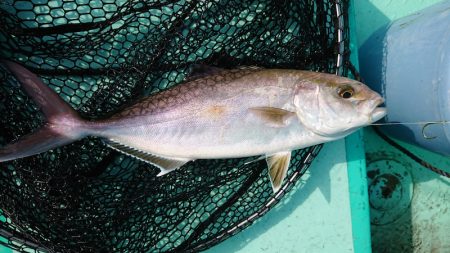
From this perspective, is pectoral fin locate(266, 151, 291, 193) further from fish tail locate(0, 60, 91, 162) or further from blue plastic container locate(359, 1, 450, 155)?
fish tail locate(0, 60, 91, 162)

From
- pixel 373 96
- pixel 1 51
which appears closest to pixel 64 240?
pixel 1 51

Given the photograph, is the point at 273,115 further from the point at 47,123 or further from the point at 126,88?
the point at 47,123

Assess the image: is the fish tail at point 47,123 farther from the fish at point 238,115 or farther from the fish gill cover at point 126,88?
the fish gill cover at point 126,88

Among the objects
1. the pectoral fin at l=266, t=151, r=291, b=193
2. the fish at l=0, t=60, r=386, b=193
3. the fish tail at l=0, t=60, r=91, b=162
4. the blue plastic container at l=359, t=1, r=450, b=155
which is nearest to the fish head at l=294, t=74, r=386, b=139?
the fish at l=0, t=60, r=386, b=193

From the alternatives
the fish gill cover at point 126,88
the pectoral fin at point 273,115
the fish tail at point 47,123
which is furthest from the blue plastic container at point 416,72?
the fish tail at point 47,123

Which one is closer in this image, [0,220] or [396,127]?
[0,220]

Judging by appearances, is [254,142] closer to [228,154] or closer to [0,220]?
[228,154]
